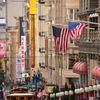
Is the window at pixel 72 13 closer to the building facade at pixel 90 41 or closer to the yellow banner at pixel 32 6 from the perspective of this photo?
the building facade at pixel 90 41

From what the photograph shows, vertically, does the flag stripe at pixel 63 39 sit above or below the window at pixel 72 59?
above

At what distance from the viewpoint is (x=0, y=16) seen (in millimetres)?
194125

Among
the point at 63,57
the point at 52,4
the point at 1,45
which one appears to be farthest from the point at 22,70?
the point at 63,57

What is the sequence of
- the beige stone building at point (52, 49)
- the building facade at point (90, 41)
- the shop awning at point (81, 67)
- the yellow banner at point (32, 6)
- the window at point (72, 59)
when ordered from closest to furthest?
the building facade at point (90, 41)
the shop awning at point (81, 67)
the window at point (72, 59)
the beige stone building at point (52, 49)
the yellow banner at point (32, 6)

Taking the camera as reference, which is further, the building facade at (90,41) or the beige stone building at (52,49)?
the beige stone building at (52,49)

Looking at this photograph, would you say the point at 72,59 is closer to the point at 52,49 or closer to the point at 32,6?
the point at 52,49

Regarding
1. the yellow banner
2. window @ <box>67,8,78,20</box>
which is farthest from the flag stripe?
the yellow banner

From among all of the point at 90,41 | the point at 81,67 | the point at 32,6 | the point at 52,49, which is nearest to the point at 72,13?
the point at 81,67

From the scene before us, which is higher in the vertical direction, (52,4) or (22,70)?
(52,4)

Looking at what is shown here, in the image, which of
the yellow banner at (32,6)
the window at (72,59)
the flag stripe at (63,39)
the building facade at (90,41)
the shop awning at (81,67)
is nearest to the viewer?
the flag stripe at (63,39)

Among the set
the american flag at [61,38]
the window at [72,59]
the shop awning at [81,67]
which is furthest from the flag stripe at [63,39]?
the window at [72,59]

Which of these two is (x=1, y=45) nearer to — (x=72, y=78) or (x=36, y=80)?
(x=36, y=80)

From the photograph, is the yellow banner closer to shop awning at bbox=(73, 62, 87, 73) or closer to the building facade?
the building facade

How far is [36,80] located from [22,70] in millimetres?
31069
